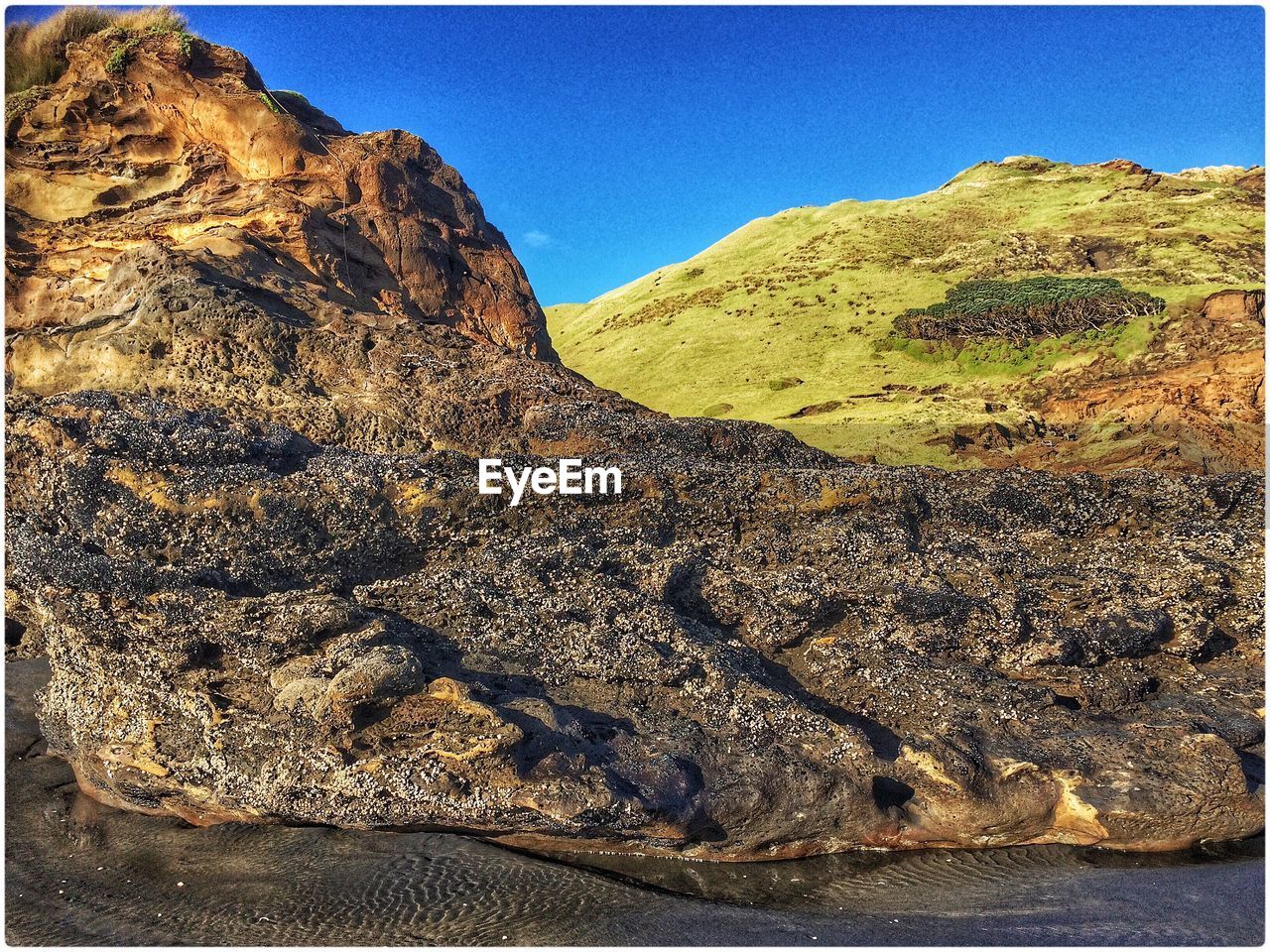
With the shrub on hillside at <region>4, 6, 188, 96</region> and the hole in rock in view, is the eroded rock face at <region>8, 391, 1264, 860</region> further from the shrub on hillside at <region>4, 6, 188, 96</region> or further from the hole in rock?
the shrub on hillside at <region>4, 6, 188, 96</region>

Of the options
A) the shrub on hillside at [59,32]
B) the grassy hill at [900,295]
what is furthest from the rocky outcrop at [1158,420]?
the shrub on hillside at [59,32]

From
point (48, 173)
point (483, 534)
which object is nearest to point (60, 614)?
point (483, 534)

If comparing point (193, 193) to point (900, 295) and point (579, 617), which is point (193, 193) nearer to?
point (579, 617)

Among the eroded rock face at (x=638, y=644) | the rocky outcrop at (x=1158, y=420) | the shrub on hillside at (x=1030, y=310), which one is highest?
the shrub on hillside at (x=1030, y=310)

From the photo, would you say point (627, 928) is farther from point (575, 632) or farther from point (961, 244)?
point (961, 244)

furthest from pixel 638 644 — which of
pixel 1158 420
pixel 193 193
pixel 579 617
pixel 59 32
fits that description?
pixel 1158 420

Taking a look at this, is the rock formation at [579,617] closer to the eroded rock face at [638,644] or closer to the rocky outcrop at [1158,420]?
the eroded rock face at [638,644]

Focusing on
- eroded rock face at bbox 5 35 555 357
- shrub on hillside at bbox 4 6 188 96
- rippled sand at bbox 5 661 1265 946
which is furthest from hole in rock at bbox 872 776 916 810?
shrub on hillside at bbox 4 6 188 96
